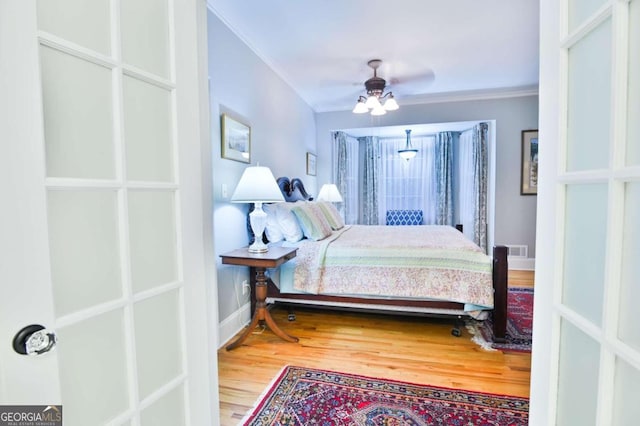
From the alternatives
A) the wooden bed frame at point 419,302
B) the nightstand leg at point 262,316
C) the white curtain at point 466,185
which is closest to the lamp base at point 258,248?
the nightstand leg at point 262,316

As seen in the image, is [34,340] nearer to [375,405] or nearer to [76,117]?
[76,117]

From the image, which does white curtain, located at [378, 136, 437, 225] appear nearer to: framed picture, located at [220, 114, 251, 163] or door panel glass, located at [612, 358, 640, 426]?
framed picture, located at [220, 114, 251, 163]

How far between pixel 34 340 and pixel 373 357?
2.08 metres

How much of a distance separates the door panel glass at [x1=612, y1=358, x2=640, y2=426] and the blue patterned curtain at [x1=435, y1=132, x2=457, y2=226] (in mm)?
5219

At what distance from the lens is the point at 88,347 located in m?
0.79

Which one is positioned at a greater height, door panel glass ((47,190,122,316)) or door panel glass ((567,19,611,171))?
door panel glass ((567,19,611,171))

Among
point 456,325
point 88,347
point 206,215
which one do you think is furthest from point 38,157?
point 456,325

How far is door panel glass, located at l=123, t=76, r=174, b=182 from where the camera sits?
2.93 ft

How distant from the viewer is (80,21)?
29.9 inches

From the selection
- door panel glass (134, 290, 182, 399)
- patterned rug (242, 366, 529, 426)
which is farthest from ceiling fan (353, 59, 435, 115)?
door panel glass (134, 290, 182, 399)

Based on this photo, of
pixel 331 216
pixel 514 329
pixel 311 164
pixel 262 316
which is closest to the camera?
pixel 262 316

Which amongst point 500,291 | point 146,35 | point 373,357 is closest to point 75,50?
point 146,35

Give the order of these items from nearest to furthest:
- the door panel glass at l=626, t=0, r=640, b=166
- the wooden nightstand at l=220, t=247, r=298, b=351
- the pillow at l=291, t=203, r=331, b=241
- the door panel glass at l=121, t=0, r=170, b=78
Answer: the door panel glass at l=626, t=0, r=640, b=166 → the door panel glass at l=121, t=0, r=170, b=78 → the wooden nightstand at l=220, t=247, r=298, b=351 → the pillow at l=291, t=203, r=331, b=241

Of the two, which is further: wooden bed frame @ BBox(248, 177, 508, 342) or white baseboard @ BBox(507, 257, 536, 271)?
white baseboard @ BBox(507, 257, 536, 271)
